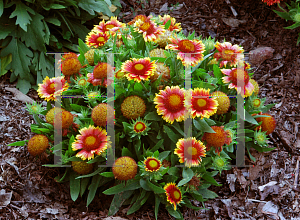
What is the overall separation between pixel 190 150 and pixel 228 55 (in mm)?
757

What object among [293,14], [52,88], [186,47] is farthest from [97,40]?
[293,14]

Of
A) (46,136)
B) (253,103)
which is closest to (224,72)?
(253,103)

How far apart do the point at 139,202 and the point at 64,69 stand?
102 centimetres

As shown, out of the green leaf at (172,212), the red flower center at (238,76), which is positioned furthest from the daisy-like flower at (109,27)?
the green leaf at (172,212)

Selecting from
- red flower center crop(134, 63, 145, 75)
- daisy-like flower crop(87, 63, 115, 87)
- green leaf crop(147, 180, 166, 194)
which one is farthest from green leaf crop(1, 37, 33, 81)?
green leaf crop(147, 180, 166, 194)

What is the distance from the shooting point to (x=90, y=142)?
164 centimetres

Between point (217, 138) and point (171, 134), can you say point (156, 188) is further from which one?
point (217, 138)

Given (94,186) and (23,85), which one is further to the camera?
(23,85)

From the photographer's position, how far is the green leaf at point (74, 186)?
6.01 ft

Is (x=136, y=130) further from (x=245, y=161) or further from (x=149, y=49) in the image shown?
(x=245, y=161)

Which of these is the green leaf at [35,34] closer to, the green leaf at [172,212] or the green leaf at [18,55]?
the green leaf at [18,55]

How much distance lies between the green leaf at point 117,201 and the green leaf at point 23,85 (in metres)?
1.64

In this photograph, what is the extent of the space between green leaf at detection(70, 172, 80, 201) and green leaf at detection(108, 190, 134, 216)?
0.24 meters

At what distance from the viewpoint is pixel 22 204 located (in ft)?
6.09
